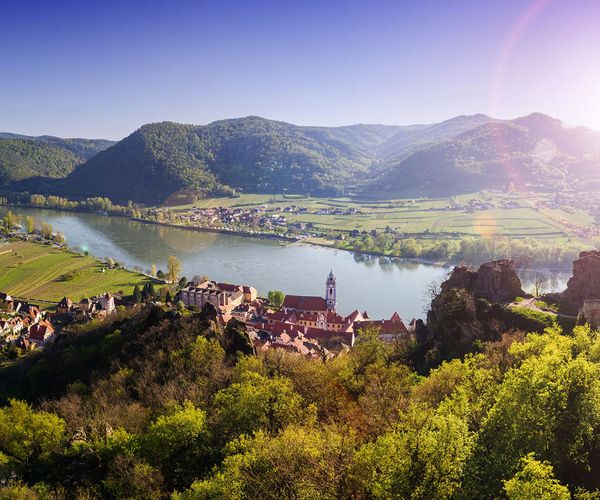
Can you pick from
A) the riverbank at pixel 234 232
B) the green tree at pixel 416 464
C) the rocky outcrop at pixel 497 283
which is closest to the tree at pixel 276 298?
the rocky outcrop at pixel 497 283

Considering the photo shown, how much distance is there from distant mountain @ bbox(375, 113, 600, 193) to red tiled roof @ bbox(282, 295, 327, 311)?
122216mm

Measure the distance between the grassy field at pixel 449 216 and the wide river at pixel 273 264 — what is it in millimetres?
26994

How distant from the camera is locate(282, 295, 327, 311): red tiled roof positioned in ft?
161

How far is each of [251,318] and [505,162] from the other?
150 metres

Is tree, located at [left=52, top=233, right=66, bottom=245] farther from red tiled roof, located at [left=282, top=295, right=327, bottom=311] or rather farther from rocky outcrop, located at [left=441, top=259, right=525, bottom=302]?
rocky outcrop, located at [left=441, top=259, right=525, bottom=302]

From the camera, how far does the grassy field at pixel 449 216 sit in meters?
104

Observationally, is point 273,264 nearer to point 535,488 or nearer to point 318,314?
point 318,314

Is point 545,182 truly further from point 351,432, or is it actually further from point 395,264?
point 351,432

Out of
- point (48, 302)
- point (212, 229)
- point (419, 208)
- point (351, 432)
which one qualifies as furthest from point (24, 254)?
point (419, 208)

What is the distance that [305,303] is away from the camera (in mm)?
49750

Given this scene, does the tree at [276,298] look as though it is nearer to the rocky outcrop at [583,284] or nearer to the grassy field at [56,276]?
the grassy field at [56,276]

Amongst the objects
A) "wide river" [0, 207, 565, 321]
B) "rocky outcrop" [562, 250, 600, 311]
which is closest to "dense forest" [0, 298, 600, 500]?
"rocky outcrop" [562, 250, 600, 311]

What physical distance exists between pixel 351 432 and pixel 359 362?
9.01 m

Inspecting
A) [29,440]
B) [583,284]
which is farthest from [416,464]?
[583,284]
